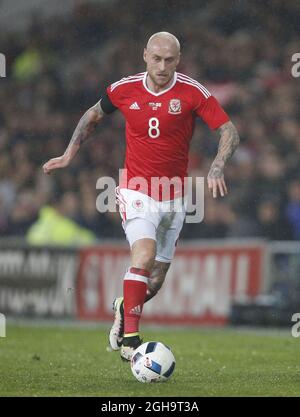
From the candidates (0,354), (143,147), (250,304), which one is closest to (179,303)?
(250,304)

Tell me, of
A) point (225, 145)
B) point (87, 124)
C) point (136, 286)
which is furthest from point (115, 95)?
point (136, 286)

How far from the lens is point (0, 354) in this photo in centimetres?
1071

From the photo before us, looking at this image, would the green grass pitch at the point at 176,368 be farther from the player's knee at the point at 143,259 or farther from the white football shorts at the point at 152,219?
the white football shorts at the point at 152,219

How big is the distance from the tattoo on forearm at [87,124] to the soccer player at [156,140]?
0.12m

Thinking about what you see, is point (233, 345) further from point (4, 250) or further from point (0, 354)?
point (4, 250)

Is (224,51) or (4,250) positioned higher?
(224,51)

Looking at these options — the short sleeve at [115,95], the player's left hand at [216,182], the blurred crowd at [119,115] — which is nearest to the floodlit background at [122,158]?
the blurred crowd at [119,115]

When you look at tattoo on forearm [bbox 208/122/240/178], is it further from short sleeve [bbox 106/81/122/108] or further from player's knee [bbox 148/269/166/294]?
player's knee [bbox 148/269/166/294]

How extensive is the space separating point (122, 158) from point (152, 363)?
1100 centimetres

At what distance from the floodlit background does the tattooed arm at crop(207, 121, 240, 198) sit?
18.5ft

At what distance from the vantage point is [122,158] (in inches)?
746

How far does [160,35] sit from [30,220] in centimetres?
987

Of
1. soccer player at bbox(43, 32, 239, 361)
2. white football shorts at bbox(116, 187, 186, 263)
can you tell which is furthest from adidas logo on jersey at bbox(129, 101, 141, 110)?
white football shorts at bbox(116, 187, 186, 263)

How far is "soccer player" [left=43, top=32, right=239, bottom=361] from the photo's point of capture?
884 cm
